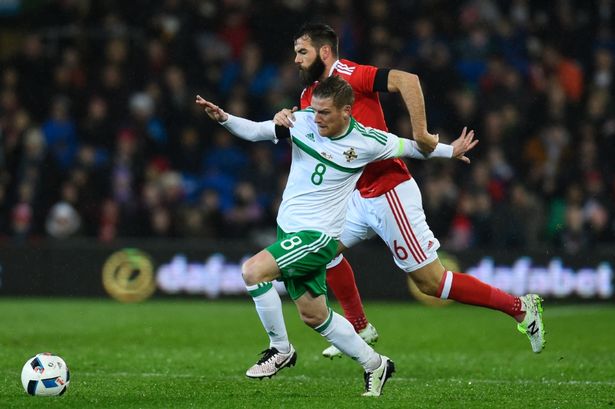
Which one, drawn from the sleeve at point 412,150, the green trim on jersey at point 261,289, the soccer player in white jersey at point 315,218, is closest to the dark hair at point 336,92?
the soccer player in white jersey at point 315,218

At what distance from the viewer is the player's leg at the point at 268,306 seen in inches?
305

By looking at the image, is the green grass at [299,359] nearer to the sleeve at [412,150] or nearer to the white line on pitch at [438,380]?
the white line on pitch at [438,380]

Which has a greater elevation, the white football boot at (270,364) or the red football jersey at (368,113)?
the red football jersey at (368,113)

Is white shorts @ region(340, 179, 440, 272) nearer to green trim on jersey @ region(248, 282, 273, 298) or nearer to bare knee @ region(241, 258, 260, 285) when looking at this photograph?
green trim on jersey @ region(248, 282, 273, 298)

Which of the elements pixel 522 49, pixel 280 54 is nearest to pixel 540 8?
pixel 522 49

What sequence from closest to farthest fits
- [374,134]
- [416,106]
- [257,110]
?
[374,134]
[416,106]
[257,110]

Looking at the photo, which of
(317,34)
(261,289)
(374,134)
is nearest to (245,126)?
(374,134)

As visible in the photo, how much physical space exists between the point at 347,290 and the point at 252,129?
1.86m

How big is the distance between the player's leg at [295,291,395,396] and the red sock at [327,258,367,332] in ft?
4.87

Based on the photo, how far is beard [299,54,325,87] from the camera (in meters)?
8.70

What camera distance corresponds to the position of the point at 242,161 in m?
17.9

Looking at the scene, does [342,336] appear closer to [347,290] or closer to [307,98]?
[347,290]

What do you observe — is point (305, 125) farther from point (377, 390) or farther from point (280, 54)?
point (280, 54)

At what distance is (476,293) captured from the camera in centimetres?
899
